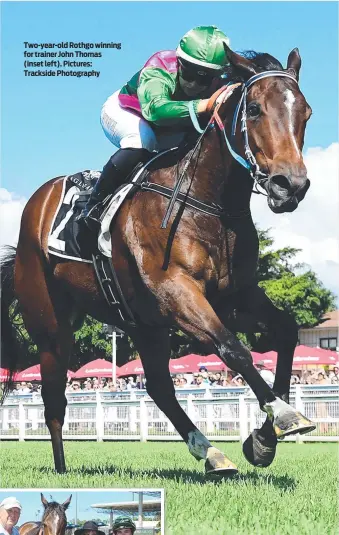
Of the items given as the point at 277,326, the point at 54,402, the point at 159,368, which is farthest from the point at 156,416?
the point at 277,326

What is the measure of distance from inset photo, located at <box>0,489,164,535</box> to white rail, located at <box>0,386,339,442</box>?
12.5 m

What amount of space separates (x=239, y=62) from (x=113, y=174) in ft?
4.57

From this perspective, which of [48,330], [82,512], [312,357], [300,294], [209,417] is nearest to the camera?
[82,512]

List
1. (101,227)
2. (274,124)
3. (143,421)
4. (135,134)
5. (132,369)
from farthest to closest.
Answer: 1. (132,369)
2. (143,421)
3. (101,227)
4. (135,134)
5. (274,124)

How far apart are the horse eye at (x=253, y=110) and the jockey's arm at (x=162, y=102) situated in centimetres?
46

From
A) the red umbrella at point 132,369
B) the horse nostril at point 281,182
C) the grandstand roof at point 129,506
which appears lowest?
the grandstand roof at point 129,506

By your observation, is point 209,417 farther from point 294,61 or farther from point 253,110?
point 253,110

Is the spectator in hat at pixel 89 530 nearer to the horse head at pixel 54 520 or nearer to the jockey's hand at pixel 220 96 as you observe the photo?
the horse head at pixel 54 520

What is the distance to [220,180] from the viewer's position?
6.12 meters

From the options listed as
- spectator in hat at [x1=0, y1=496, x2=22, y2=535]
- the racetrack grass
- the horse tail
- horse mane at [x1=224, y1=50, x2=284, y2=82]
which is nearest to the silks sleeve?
horse mane at [x1=224, y1=50, x2=284, y2=82]

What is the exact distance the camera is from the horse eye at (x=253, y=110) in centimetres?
554

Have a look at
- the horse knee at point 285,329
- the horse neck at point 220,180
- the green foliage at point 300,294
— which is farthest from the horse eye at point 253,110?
the green foliage at point 300,294

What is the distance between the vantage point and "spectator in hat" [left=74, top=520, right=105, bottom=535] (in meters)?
3.43

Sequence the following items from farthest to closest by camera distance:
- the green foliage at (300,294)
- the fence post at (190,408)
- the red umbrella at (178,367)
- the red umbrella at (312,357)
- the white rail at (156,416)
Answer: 1. the green foliage at (300,294)
2. the red umbrella at (312,357)
3. the red umbrella at (178,367)
4. the fence post at (190,408)
5. the white rail at (156,416)
